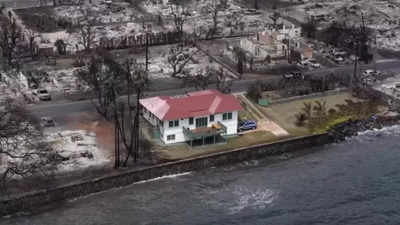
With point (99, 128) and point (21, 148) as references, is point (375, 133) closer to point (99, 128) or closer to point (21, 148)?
point (99, 128)

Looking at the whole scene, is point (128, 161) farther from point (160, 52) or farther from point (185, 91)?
point (160, 52)

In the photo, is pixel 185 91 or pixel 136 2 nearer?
pixel 185 91

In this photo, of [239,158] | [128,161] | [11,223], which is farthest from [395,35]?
[11,223]

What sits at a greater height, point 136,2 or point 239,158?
point 136,2

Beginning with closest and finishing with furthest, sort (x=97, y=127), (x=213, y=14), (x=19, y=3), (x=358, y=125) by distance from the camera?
(x=97, y=127) < (x=358, y=125) < (x=213, y=14) < (x=19, y=3)

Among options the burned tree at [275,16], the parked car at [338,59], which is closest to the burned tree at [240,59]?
the parked car at [338,59]

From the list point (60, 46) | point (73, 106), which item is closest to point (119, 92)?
point (73, 106)

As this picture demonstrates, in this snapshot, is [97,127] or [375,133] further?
[375,133]

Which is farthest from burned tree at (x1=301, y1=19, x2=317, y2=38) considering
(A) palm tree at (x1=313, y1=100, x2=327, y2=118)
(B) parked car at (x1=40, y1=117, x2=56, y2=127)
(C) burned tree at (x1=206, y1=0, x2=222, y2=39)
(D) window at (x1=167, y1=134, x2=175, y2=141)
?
(B) parked car at (x1=40, y1=117, x2=56, y2=127)
